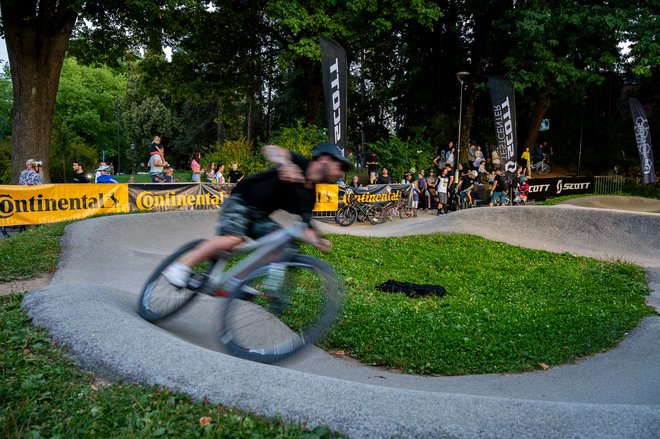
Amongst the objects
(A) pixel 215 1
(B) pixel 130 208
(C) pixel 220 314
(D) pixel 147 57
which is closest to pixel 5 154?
(D) pixel 147 57

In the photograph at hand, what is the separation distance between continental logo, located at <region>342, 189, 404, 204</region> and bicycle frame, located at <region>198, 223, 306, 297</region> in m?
14.2

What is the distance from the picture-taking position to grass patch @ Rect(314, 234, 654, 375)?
6.04 m

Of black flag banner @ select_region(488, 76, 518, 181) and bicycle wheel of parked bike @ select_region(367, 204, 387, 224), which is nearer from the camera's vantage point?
bicycle wheel of parked bike @ select_region(367, 204, 387, 224)

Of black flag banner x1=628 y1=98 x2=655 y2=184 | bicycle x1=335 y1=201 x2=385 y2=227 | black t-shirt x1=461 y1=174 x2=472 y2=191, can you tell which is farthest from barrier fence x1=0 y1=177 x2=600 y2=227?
black flag banner x1=628 y1=98 x2=655 y2=184

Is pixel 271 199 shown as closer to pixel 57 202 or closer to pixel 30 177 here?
pixel 57 202

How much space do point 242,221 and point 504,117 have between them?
2112 centimetres

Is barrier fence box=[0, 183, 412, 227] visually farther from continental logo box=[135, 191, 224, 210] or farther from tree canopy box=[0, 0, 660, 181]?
tree canopy box=[0, 0, 660, 181]

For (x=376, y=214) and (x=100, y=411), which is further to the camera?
(x=376, y=214)

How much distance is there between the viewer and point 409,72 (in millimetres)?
33281

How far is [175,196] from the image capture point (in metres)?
16.0

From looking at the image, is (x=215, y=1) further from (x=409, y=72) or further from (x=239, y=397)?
(x=239, y=397)

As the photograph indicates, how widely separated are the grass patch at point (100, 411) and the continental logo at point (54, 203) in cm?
1079

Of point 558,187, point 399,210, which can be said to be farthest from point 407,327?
point 558,187

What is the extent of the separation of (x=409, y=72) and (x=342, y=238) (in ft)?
74.4
